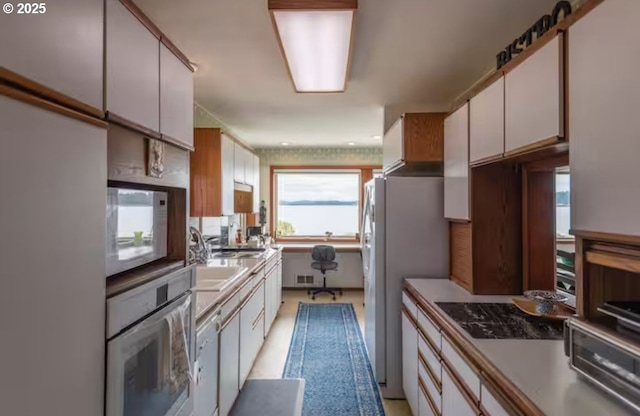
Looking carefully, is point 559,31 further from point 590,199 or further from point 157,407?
point 157,407

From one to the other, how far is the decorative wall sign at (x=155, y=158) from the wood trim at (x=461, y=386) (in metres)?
1.42

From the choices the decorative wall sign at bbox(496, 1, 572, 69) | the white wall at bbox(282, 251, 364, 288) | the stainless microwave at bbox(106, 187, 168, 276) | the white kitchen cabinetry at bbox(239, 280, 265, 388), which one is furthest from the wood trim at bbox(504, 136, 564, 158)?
the white wall at bbox(282, 251, 364, 288)

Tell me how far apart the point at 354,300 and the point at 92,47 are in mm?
4908

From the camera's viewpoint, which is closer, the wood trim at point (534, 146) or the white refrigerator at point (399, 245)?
the wood trim at point (534, 146)

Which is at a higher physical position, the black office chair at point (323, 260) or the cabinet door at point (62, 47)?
the cabinet door at point (62, 47)

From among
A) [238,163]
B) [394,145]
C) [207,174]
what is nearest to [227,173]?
[207,174]

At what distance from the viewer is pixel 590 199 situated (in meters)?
1.07

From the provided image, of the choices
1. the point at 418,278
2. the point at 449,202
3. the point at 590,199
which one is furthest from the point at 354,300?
the point at 590,199

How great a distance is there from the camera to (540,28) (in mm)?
1521

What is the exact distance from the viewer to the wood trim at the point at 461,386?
50.6 inches

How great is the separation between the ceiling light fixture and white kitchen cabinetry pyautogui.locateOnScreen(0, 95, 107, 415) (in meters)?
1.07

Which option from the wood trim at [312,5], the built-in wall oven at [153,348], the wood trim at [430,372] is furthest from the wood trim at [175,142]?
the wood trim at [430,372]

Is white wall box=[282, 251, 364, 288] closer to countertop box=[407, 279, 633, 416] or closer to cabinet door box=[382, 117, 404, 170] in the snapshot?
cabinet door box=[382, 117, 404, 170]

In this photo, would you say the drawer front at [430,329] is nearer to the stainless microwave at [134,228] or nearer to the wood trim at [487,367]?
the wood trim at [487,367]
